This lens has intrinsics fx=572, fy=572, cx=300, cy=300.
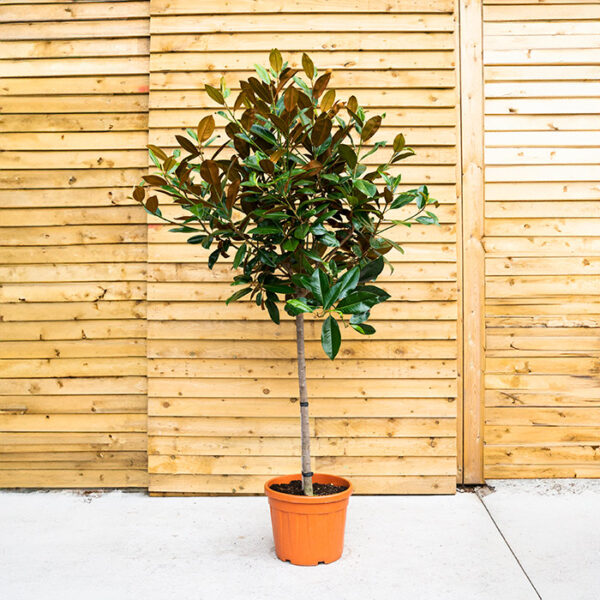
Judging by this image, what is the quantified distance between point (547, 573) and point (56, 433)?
2.39 meters

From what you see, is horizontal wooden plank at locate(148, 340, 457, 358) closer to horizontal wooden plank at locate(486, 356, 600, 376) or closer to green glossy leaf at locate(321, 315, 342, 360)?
horizontal wooden plank at locate(486, 356, 600, 376)

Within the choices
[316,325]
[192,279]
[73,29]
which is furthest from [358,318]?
[73,29]

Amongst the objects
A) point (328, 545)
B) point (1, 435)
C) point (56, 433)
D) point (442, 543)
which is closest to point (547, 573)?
point (442, 543)

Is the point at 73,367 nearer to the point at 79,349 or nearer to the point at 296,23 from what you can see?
the point at 79,349

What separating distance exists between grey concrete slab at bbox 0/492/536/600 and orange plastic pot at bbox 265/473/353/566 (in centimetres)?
5

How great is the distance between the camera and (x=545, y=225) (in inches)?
116

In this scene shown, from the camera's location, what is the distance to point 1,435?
3010 mm

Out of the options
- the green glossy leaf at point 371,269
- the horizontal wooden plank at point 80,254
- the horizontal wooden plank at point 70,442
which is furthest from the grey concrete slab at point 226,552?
the horizontal wooden plank at point 80,254

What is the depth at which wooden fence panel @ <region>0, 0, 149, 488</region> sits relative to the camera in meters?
2.99

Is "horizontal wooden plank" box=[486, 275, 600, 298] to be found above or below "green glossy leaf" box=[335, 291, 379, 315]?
above

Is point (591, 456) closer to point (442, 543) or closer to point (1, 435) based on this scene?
point (442, 543)

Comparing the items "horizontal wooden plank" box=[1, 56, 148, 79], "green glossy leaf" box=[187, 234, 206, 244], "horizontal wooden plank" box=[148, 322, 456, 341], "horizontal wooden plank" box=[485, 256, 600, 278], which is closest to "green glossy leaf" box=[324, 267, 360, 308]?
"green glossy leaf" box=[187, 234, 206, 244]

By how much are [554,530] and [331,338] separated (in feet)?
4.83

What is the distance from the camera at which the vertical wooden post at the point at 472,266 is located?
2.96m
